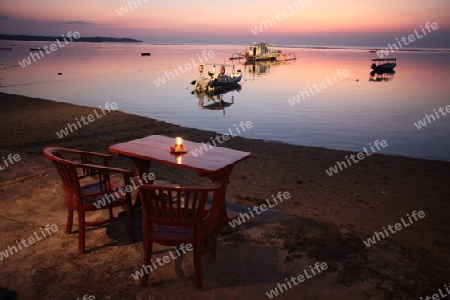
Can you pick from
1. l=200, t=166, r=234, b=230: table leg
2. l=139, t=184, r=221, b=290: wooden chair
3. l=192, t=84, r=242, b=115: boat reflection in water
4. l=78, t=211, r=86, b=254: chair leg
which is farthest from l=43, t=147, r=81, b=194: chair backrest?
l=192, t=84, r=242, b=115: boat reflection in water

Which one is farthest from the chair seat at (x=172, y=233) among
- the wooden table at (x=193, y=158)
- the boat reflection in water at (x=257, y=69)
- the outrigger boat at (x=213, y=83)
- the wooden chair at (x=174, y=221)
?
the boat reflection in water at (x=257, y=69)

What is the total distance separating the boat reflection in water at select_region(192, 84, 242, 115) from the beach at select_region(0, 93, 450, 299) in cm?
1713

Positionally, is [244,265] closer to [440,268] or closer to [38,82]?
[440,268]

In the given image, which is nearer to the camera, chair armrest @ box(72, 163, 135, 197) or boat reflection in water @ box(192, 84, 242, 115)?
chair armrest @ box(72, 163, 135, 197)

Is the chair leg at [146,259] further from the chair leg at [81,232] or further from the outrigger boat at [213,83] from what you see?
the outrigger boat at [213,83]

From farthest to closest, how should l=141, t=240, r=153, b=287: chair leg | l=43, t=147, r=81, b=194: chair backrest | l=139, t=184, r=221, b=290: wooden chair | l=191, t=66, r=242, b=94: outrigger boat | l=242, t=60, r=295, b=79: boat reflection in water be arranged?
l=242, t=60, r=295, b=79: boat reflection in water → l=191, t=66, r=242, b=94: outrigger boat → l=43, t=147, r=81, b=194: chair backrest → l=141, t=240, r=153, b=287: chair leg → l=139, t=184, r=221, b=290: wooden chair

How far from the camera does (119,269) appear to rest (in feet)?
11.4

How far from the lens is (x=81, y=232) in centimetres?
367

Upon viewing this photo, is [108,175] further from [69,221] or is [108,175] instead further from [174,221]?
[174,221]

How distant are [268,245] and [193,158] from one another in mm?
1419

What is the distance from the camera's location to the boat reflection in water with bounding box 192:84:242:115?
25.2 m

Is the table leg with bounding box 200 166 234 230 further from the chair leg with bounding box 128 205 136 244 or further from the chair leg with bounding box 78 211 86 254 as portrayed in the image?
the chair leg with bounding box 78 211 86 254

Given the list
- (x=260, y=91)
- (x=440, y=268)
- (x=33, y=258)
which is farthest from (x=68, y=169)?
(x=260, y=91)

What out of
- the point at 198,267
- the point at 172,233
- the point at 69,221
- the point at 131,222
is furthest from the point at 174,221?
the point at 69,221
